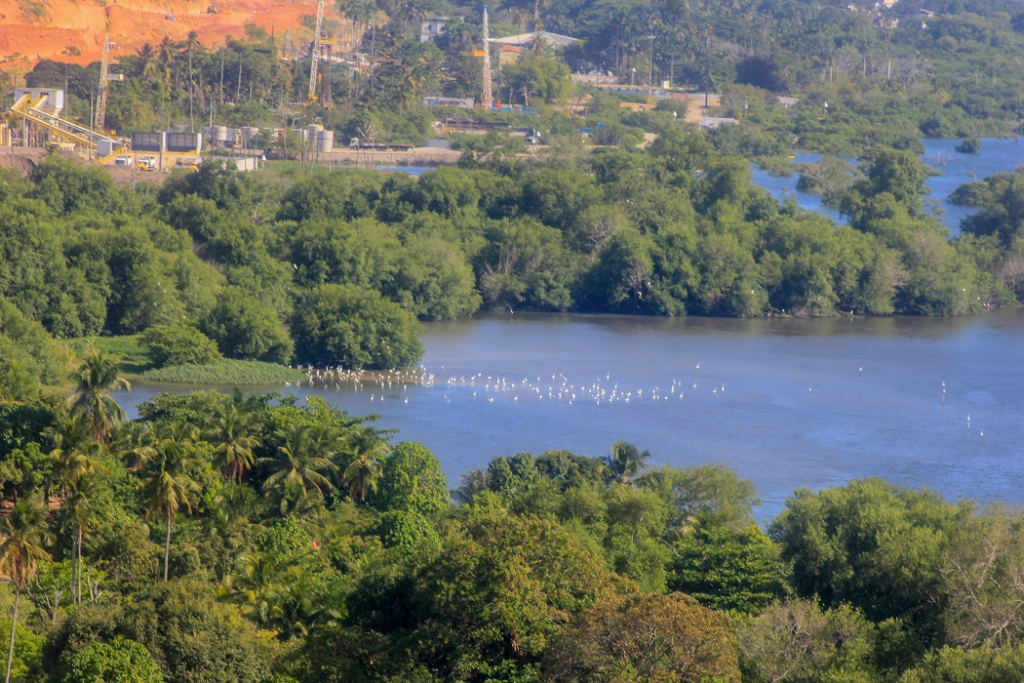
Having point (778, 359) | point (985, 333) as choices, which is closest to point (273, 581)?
point (778, 359)

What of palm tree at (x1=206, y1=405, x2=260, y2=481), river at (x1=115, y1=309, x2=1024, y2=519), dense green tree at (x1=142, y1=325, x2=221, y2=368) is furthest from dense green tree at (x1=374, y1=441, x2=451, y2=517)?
dense green tree at (x1=142, y1=325, x2=221, y2=368)

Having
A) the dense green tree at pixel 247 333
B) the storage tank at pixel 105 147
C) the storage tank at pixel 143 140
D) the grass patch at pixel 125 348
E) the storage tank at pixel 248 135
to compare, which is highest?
the storage tank at pixel 248 135

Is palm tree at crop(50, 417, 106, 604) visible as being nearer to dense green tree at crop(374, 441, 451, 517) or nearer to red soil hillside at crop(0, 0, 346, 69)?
dense green tree at crop(374, 441, 451, 517)

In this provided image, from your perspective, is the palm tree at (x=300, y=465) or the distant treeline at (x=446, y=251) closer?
the palm tree at (x=300, y=465)

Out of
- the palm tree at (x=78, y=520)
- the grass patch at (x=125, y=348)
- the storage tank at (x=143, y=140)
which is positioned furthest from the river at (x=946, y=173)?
the palm tree at (x=78, y=520)

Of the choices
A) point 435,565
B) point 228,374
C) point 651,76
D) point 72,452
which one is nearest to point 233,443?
point 72,452

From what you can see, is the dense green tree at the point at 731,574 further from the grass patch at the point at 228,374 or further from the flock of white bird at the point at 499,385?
the grass patch at the point at 228,374

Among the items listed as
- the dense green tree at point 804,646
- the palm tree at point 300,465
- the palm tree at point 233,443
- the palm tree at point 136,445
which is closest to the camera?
the dense green tree at point 804,646
